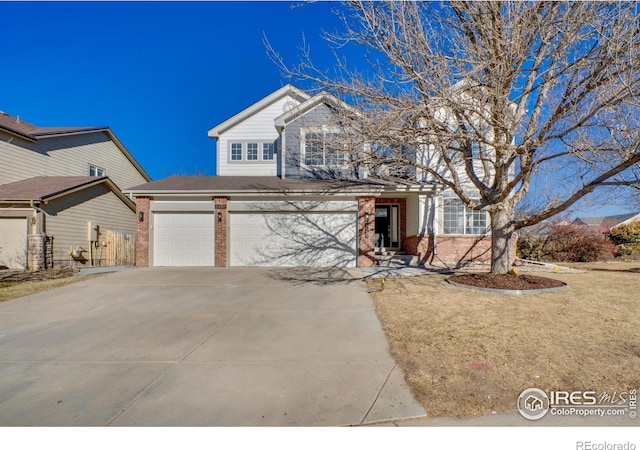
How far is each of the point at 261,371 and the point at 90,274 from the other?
388 inches

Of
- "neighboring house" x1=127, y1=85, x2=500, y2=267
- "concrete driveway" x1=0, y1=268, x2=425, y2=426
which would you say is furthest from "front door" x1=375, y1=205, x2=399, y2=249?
"concrete driveway" x1=0, y1=268, x2=425, y2=426

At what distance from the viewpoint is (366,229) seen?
1186 centimetres

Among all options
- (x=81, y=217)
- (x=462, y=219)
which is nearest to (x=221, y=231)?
(x=81, y=217)

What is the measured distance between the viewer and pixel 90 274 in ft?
34.4

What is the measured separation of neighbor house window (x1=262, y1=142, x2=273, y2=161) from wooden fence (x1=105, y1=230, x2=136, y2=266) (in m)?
7.59

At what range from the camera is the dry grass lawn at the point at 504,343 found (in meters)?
3.10

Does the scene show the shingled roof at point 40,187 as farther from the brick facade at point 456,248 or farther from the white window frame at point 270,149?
the brick facade at point 456,248

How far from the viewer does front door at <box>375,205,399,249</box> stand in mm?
14586

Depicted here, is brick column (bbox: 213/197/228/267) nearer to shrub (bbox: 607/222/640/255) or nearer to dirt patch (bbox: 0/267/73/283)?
dirt patch (bbox: 0/267/73/283)

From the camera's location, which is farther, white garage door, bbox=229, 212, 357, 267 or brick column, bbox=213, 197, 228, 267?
white garage door, bbox=229, 212, 357, 267

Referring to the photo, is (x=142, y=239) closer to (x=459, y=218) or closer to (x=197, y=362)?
(x=197, y=362)

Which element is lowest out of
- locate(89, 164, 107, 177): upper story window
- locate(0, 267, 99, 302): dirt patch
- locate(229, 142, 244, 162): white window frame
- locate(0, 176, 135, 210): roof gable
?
locate(0, 267, 99, 302): dirt patch

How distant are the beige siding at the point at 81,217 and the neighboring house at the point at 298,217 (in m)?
3.51
